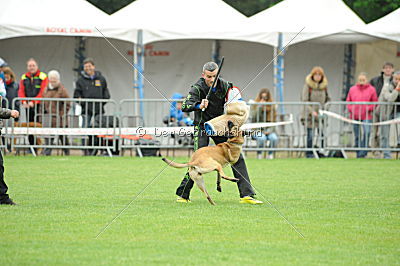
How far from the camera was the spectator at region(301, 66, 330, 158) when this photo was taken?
59.0 ft

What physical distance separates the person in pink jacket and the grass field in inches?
187

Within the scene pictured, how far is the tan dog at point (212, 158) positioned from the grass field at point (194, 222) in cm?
43

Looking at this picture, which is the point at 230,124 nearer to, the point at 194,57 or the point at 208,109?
the point at 208,109

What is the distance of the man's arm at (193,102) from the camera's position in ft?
30.2

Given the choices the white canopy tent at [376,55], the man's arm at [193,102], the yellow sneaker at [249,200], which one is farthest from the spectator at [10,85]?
the white canopy tent at [376,55]

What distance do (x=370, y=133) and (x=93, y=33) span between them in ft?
24.0

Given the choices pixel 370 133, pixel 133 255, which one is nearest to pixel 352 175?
pixel 370 133

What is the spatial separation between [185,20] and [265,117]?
13.2 ft

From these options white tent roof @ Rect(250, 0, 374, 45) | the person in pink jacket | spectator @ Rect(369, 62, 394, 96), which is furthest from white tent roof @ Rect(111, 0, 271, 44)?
spectator @ Rect(369, 62, 394, 96)

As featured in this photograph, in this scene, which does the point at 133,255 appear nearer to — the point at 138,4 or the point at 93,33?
the point at 93,33

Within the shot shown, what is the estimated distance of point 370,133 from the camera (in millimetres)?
17953

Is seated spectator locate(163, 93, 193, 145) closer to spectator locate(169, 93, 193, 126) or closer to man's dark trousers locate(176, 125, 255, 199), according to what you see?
spectator locate(169, 93, 193, 126)

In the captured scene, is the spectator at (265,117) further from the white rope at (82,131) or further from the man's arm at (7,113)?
the man's arm at (7,113)

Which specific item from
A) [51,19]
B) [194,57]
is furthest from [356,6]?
[51,19]
